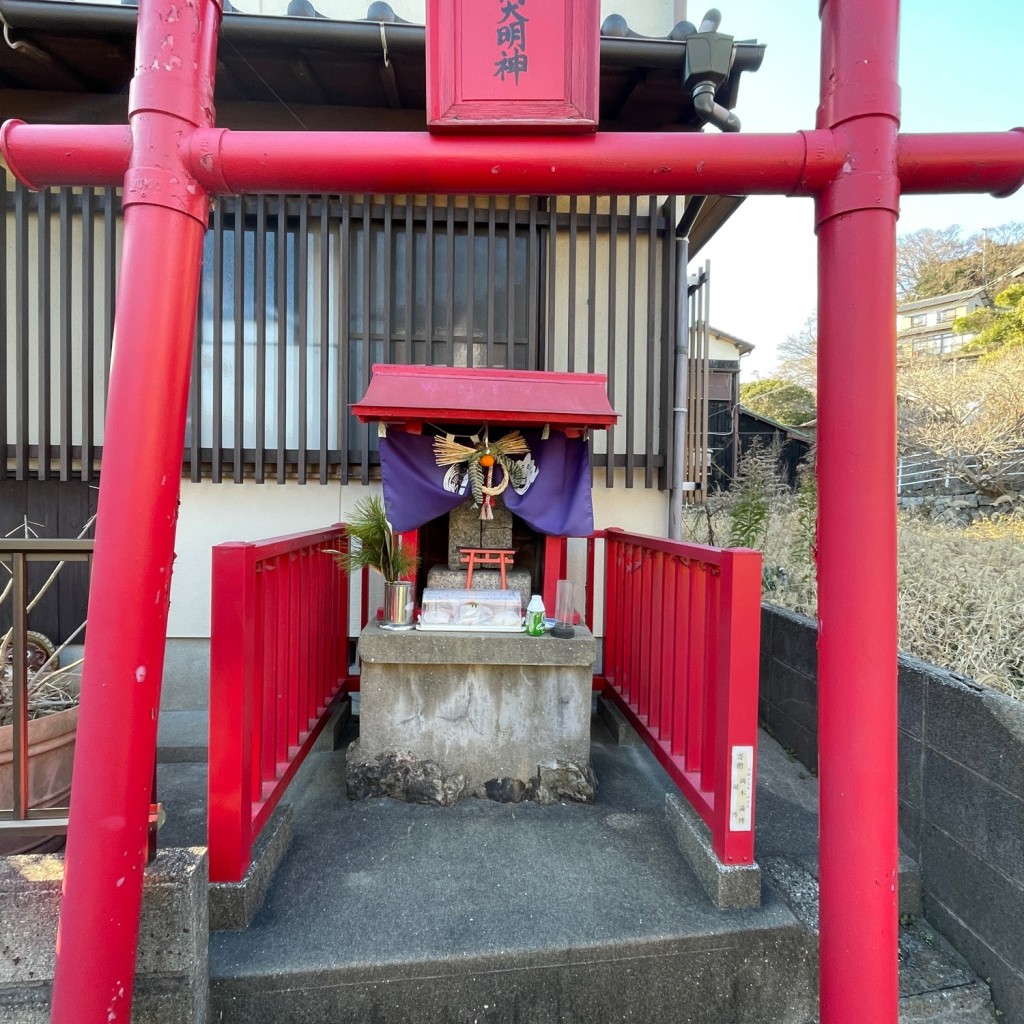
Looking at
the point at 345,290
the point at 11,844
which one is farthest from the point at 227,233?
the point at 11,844

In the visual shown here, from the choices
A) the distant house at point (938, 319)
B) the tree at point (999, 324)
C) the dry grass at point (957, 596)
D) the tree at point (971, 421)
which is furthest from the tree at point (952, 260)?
the dry grass at point (957, 596)

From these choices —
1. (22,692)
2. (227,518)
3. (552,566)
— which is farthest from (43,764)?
(552,566)

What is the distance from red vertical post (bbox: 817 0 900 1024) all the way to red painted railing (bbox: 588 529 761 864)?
680 millimetres

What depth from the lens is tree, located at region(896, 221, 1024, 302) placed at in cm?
2133

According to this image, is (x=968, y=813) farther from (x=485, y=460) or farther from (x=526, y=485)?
(x=485, y=460)

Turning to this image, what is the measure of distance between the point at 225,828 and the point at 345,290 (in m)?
3.94

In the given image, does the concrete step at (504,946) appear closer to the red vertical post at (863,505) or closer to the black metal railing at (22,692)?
the red vertical post at (863,505)

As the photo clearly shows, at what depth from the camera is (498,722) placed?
11.0 feet

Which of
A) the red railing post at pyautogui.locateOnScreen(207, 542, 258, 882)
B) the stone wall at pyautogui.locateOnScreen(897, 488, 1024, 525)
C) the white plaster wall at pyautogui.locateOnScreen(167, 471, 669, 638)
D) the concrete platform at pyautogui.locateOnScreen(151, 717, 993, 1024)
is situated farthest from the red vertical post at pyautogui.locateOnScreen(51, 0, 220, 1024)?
the stone wall at pyautogui.locateOnScreen(897, 488, 1024, 525)

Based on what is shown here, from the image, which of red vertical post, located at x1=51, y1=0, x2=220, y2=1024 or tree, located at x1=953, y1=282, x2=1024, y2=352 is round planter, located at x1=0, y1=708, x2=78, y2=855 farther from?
tree, located at x1=953, y1=282, x2=1024, y2=352

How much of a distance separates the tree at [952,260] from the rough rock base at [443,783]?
25438 mm

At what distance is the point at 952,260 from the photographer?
914 inches

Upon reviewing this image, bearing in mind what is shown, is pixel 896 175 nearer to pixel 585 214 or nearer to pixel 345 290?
pixel 585 214

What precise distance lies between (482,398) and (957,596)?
11.5 ft
